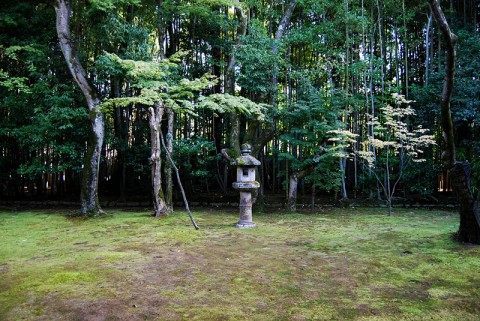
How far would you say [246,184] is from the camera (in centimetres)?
602

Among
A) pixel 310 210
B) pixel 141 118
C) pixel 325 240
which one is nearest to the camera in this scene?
pixel 325 240

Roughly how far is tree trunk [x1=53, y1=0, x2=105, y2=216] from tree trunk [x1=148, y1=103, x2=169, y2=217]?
4.04ft

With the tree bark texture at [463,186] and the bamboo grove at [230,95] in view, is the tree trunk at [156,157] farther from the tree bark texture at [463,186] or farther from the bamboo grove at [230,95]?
the tree bark texture at [463,186]

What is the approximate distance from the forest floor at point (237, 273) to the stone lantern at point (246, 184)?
31 centimetres

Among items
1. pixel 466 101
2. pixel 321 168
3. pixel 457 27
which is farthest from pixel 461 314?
pixel 457 27

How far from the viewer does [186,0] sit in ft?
25.6

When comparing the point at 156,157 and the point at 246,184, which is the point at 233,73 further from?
the point at 246,184

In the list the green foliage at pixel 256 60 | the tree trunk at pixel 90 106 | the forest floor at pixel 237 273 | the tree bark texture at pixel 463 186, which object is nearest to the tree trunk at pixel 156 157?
the forest floor at pixel 237 273

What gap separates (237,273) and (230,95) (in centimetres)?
376

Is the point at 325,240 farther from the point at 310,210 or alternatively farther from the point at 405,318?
the point at 310,210

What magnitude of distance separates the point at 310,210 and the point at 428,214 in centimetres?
260

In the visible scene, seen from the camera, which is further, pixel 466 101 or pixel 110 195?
pixel 110 195

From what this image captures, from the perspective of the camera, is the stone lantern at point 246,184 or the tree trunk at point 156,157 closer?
the stone lantern at point 246,184

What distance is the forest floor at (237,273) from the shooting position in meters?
2.42
